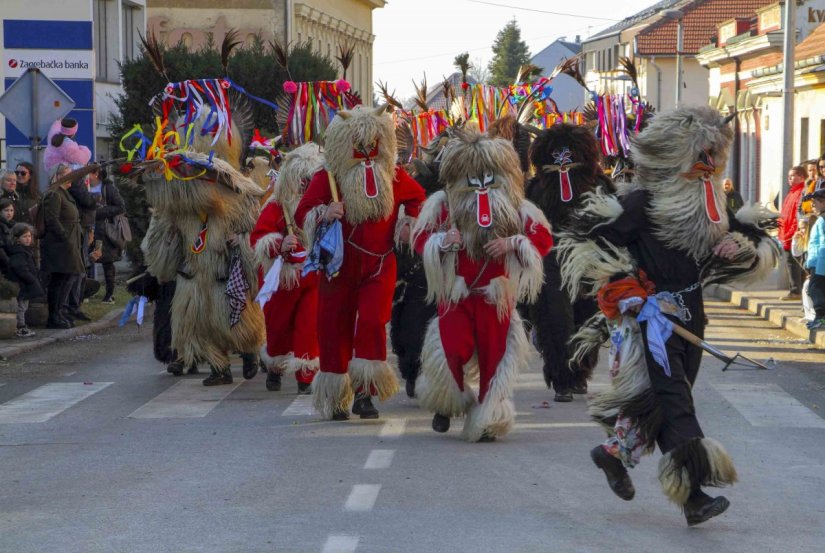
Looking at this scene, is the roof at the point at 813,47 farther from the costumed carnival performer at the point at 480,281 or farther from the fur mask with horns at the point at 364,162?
the costumed carnival performer at the point at 480,281

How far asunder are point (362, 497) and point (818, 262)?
951cm

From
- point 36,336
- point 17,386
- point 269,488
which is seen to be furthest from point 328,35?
point 269,488

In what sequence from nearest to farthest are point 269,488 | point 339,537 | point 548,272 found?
point 339,537 → point 269,488 → point 548,272

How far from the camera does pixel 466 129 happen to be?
9.29 m

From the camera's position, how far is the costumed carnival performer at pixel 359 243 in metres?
9.63

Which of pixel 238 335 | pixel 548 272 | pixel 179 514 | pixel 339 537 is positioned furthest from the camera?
pixel 238 335

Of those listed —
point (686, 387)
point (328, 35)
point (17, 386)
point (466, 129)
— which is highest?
point (328, 35)

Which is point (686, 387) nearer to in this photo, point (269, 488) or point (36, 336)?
point (269, 488)

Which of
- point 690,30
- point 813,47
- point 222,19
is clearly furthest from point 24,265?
point 690,30

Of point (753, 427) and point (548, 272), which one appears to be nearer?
point (753, 427)

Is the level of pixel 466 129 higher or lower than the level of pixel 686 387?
higher

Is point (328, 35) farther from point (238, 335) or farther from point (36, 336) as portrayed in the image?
point (238, 335)

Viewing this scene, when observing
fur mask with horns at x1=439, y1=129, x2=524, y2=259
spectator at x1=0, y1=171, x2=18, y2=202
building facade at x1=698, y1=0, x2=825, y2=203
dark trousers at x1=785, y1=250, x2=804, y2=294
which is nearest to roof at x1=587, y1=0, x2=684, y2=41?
building facade at x1=698, y1=0, x2=825, y2=203

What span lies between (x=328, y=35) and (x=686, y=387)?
46.4 m
